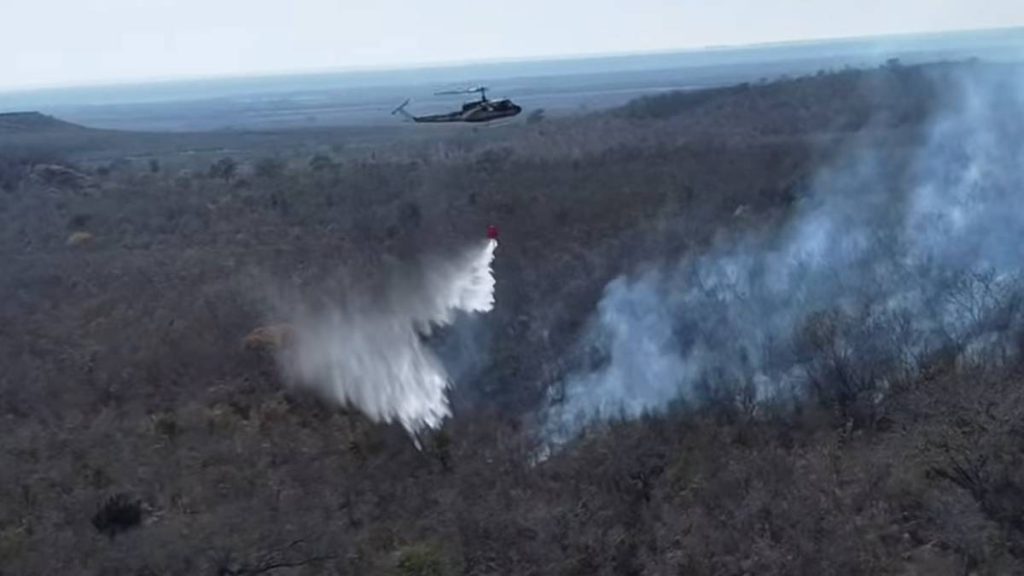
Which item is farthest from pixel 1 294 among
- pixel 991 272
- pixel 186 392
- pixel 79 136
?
pixel 79 136

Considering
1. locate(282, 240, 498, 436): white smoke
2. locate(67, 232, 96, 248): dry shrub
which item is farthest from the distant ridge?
locate(282, 240, 498, 436): white smoke

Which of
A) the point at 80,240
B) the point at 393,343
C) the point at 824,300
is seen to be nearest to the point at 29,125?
the point at 80,240

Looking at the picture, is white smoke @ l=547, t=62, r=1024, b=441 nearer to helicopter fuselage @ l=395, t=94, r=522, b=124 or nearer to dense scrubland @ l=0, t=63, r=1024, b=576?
dense scrubland @ l=0, t=63, r=1024, b=576

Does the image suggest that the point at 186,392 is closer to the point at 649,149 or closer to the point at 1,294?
the point at 1,294

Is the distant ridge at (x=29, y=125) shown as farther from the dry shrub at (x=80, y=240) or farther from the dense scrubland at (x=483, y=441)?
the dense scrubland at (x=483, y=441)

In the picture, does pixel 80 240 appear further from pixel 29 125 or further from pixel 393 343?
pixel 29 125

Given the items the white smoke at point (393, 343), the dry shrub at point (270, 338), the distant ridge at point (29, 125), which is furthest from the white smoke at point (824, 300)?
the distant ridge at point (29, 125)
